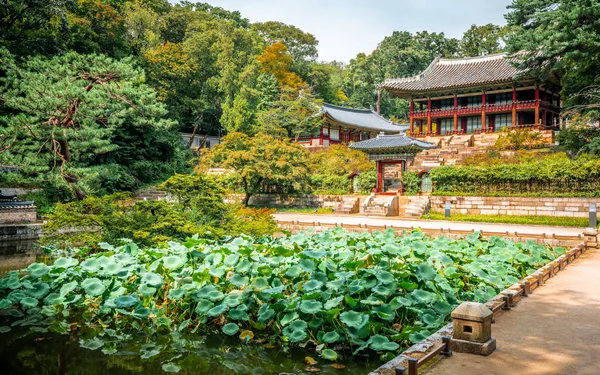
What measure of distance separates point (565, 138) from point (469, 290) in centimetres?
1711

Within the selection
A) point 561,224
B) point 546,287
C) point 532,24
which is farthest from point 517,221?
point 546,287

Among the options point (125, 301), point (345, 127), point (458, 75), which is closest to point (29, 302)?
point (125, 301)

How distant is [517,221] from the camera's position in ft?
61.3

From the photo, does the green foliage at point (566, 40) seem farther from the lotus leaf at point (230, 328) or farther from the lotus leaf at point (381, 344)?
the lotus leaf at point (230, 328)

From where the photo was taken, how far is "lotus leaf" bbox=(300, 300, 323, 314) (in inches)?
209

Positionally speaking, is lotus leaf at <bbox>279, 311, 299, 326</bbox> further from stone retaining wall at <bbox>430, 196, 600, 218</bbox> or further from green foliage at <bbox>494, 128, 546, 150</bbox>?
green foliage at <bbox>494, 128, 546, 150</bbox>

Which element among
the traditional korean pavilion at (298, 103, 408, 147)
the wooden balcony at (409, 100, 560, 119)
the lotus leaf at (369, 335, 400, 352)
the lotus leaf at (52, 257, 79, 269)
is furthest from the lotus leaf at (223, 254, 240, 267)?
the traditional korean pavilion at (298, 103, 408, 147)

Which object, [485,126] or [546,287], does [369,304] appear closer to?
[546,287]

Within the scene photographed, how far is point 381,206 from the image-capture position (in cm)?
2244

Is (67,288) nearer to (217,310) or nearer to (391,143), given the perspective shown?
(217,310)

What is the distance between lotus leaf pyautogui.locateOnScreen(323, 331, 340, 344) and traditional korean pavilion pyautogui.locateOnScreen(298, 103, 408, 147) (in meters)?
31.3

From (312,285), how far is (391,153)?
19884 millimetres

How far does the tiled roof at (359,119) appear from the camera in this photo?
37609mm

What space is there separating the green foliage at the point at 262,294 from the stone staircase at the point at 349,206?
51.0ft
